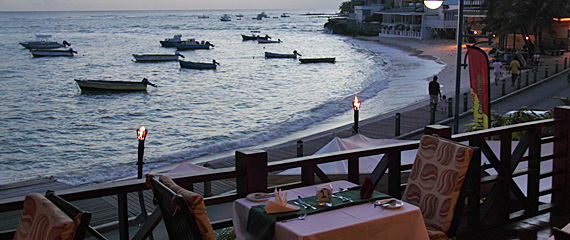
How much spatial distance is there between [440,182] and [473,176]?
1.91 ft

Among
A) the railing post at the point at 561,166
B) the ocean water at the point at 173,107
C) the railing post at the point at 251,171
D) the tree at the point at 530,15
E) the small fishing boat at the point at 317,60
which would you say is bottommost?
the ocean water at the point at 173,107

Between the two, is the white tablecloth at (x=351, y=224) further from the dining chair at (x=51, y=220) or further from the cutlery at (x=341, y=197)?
the dining chair at (x=51, y=220)

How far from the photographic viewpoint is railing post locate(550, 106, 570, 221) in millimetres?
5910

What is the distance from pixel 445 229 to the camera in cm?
427

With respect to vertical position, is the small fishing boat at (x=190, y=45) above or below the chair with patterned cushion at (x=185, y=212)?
below

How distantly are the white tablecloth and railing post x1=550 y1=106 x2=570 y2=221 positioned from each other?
118 inches

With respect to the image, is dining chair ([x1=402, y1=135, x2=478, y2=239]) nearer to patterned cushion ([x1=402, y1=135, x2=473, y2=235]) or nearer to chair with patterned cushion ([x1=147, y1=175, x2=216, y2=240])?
patterned cushion ([x1=402, y1=135, x2=473, y2=235])

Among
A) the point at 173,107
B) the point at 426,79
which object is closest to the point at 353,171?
the point at 173,107

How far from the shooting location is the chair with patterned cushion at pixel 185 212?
295 centimetres

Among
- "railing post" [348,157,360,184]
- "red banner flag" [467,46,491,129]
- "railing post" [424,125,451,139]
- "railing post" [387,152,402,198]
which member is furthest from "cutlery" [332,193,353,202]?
"red banner flag" [467,46,491,129]

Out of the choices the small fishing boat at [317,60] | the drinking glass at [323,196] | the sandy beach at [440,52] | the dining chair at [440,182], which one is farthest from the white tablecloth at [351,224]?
the small fishing boat at [317,60]

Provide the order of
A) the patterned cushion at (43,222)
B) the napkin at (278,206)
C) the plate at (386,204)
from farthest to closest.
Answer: the plate at (386,204)
the napkin at (278,206)
the patterned cushion at (43,222)

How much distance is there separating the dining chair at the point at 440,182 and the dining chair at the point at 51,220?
2.71 m

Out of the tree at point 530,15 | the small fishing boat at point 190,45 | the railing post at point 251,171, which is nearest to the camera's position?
the railing post at point 251,171
